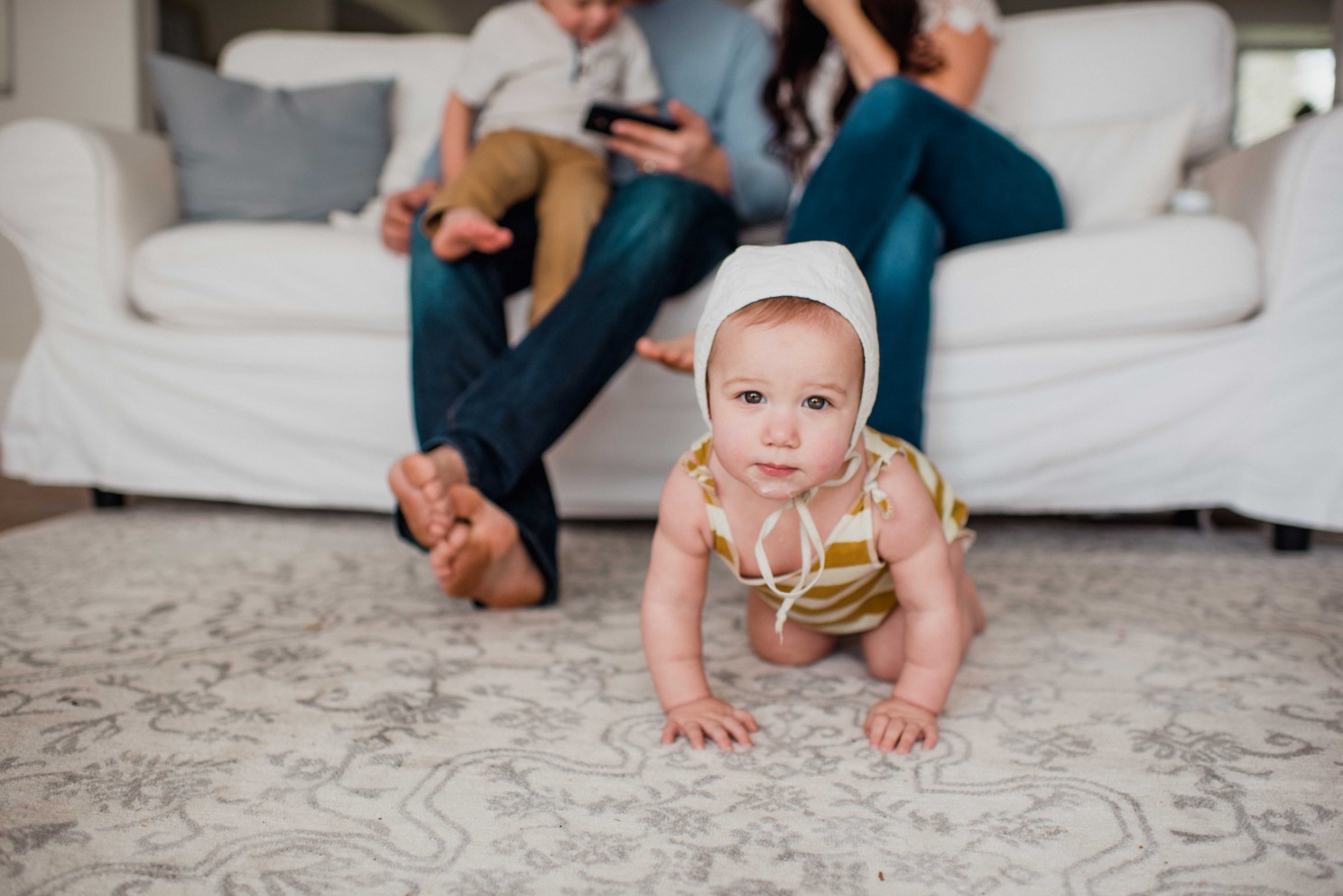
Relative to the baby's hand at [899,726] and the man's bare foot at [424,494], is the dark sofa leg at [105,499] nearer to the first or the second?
the man's bare foot at [424,494]

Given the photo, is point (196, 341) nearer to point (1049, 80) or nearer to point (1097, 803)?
point (1097, 803)

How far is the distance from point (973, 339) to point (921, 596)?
0.65 metres

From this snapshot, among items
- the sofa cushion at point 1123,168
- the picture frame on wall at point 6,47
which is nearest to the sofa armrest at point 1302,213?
the sofa cushion at point 1123,168

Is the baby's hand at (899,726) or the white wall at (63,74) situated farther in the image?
the white wall at (63,74)

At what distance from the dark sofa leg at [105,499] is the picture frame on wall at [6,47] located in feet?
6.19

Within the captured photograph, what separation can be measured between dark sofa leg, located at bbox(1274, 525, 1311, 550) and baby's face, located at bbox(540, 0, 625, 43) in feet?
3.96

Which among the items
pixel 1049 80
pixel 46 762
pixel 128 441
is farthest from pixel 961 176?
pixel 128 441

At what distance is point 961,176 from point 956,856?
0.91 metres

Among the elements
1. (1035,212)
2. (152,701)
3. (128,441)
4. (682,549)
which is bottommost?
(128,441)

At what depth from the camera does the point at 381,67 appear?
195cm

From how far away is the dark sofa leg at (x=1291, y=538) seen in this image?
135 cm

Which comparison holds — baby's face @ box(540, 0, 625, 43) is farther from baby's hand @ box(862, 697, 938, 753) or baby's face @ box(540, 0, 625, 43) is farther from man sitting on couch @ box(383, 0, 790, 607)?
baby's hand @ box(862, 697, 938, 753)

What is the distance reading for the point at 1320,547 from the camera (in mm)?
1405

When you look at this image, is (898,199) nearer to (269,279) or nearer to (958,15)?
(958,15)
